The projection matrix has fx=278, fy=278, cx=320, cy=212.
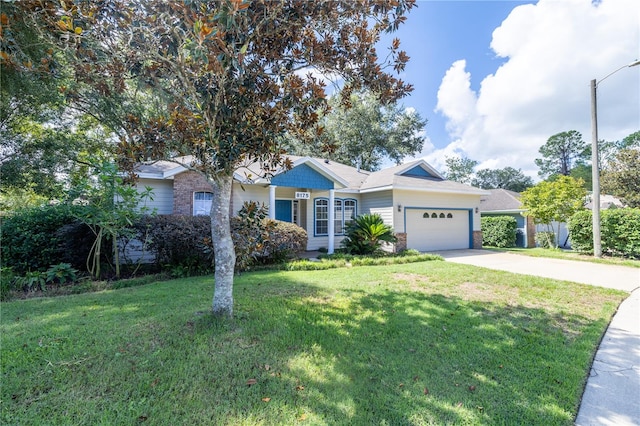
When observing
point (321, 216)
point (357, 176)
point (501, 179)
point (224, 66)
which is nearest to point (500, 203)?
point (357, 176)

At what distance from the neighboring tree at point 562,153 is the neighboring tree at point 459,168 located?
38.6 feet

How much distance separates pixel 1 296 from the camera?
542cm

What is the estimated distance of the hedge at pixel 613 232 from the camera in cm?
1059

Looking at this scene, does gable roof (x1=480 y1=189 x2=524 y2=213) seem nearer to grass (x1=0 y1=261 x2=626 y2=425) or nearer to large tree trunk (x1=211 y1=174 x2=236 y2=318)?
grass (x1=0 y1=261 x2=626 y2=425)

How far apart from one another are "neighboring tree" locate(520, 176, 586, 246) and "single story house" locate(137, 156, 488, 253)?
2.62m

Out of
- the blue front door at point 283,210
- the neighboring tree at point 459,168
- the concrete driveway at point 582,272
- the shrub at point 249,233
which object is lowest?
the concrete driveway at point 582,272

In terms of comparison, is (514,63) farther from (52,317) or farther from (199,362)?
(52,317)

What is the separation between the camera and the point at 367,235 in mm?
11148

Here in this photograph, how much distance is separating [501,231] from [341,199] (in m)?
9.87

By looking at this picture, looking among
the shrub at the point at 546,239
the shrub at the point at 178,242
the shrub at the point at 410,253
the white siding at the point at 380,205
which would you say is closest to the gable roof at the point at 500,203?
the shrub at the point at 546,239

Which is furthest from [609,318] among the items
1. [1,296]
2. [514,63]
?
[1,296]

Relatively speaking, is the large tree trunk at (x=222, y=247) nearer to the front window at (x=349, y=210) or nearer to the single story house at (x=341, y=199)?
the single story house at (x=341, y=199)

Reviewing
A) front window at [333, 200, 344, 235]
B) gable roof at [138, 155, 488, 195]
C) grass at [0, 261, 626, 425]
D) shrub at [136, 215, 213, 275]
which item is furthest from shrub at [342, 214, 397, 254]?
shrub at [136, 215, 213, 275]

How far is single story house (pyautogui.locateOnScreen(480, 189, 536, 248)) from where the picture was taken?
16375mm
